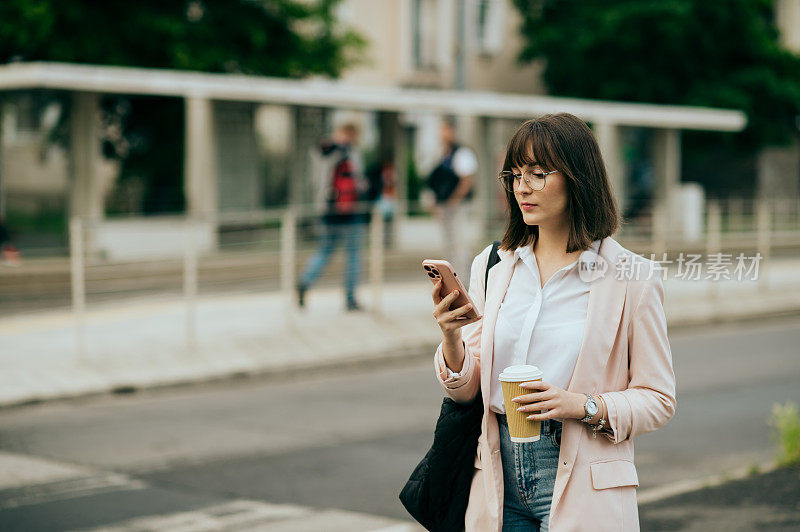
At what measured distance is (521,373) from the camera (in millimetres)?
2795

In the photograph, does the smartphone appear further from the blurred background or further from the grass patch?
the grass patch

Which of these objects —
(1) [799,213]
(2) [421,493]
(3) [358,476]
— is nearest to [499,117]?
(1) [799,213]

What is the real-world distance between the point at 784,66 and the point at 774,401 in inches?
1107

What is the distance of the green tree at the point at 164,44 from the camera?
60.9ft

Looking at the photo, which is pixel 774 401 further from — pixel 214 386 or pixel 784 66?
pixel 784 66

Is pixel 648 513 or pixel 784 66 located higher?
pixel 784 66

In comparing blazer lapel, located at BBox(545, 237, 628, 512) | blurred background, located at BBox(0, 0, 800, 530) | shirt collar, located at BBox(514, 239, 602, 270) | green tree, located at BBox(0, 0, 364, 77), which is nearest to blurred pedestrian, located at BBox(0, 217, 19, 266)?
blurred background, located at BBox(0, 0, 800, 530)

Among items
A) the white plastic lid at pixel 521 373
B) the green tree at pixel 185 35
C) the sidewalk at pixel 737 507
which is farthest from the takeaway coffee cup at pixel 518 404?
the green tree at pixel 185 35

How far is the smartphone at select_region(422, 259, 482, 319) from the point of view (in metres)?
2.84

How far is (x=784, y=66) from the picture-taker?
35250mm

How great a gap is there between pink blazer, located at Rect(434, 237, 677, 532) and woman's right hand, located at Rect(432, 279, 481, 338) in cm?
17

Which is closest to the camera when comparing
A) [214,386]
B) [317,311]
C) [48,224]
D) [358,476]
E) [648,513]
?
[648,513]

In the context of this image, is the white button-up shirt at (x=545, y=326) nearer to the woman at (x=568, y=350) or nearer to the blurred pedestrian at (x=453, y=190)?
the woman at (x=568, y=350)

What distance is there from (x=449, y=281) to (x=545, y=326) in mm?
315
